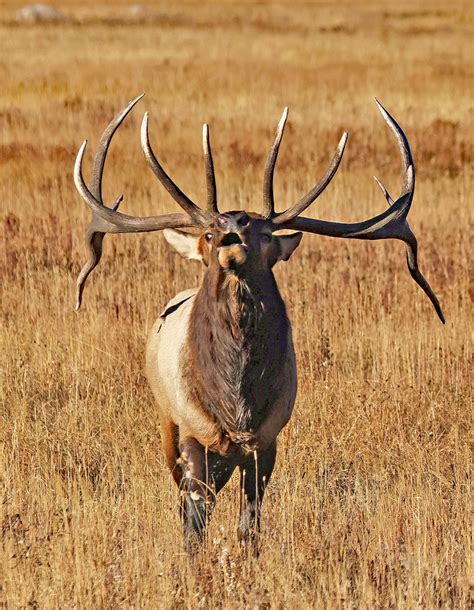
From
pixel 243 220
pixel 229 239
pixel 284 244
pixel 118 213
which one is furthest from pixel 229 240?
pixel 118 213

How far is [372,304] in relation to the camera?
30.7 ft

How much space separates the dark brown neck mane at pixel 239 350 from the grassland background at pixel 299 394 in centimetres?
59

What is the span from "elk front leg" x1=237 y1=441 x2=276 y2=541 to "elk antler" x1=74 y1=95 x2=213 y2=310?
1076 mm

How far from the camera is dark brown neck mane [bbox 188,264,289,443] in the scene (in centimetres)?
506

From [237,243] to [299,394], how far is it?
2.62m

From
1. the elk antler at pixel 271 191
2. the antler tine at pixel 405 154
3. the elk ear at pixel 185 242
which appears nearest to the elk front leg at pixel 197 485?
the elk ear at pixel 185 242

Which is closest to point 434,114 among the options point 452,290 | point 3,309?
point 452,290

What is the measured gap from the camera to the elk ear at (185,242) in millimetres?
5375

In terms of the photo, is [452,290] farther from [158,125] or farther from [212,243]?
[158,125]

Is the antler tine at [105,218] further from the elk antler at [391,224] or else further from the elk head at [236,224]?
the elk antler at [391,224]

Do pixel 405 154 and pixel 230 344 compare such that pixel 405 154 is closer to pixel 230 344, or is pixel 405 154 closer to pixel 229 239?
pixel 229 239

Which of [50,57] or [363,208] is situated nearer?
[363,208]

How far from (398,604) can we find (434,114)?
670 inches

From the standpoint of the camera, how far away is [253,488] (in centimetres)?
541
